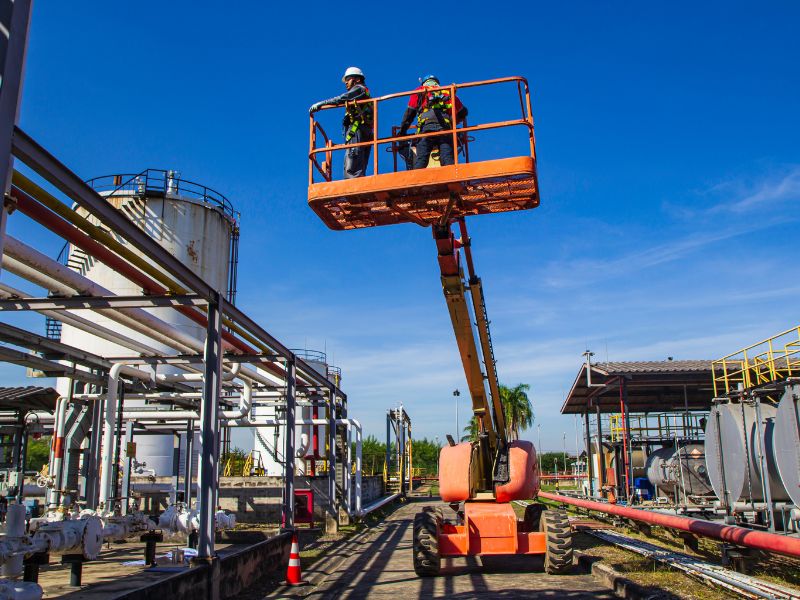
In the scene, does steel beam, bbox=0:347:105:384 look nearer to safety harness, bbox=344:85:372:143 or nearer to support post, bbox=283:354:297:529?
support post, bbox=283:354:297:529

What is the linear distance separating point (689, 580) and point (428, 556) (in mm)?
3998

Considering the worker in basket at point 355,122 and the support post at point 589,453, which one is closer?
the worker in basket at point 355,122

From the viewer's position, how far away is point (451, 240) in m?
9.19

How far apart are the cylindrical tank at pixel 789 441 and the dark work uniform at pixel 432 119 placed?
7.18 m

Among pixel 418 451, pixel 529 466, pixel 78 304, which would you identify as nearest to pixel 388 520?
pixel 529 466

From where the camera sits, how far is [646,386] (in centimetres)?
2438

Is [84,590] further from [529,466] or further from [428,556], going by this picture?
[529,466]

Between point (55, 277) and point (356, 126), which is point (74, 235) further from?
point (356, 126)

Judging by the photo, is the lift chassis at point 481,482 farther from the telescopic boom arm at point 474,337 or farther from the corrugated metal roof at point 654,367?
the corrugated metal roof at point 654,367

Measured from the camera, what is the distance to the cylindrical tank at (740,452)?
41.9 feet

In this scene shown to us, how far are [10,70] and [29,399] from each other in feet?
47.0

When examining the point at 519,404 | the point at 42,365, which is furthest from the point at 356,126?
the point at 519,404

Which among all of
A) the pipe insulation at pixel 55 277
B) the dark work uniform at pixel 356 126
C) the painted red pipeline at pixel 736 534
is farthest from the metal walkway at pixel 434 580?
the dark work uniform at pixel 356 126

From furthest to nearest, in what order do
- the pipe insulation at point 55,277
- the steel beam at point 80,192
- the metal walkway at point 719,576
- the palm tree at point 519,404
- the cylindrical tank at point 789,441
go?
the palm tree at point 519,404
the cylindrical tank at point 789,441
the metal walkway at point 719,576
the pipe insulation at point 55,277
the steel beam at point 80,192
